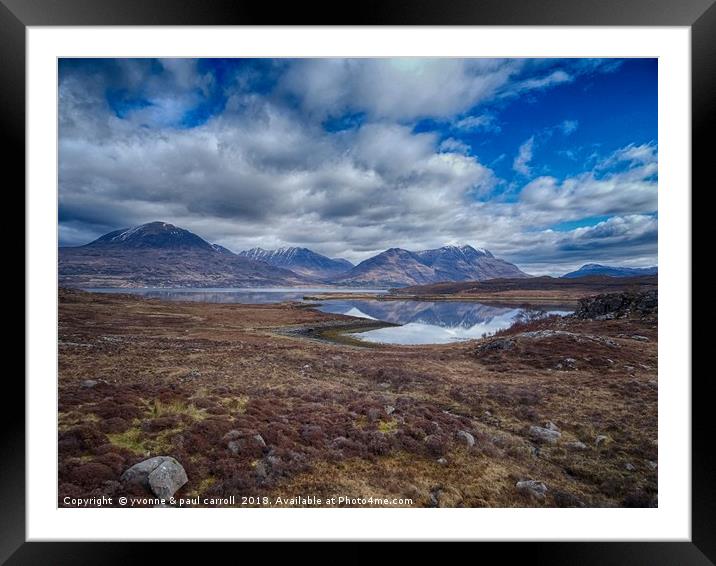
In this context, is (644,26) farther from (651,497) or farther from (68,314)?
(68,314)

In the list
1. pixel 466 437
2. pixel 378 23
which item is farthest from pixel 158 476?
pixel 378 23

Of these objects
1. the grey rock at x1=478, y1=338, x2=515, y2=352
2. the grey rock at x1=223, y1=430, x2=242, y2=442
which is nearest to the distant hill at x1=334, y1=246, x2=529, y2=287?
the grey rock at x1=478, y1=338, x2=515, y2=352

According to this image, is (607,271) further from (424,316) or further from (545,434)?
(424,316)

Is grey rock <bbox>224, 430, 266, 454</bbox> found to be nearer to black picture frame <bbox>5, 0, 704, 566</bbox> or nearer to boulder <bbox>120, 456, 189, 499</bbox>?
boulder <bbox>120, 456, 189, 499</bbox>

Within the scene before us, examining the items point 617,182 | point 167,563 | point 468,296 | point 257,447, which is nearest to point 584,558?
point 257,447

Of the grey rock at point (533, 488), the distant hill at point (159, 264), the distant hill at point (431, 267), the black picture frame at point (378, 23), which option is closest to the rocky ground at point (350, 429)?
the grey rock at point (533, 488)

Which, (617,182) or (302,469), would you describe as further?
(617,182)
